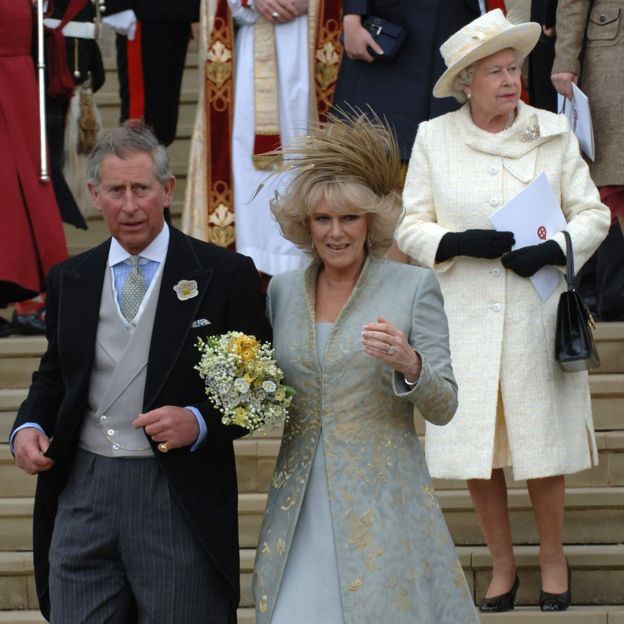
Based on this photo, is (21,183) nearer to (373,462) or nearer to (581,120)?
(581,120)

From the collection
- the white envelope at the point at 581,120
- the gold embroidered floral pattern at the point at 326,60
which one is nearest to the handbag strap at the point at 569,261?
the white envelope at the point at 581,120

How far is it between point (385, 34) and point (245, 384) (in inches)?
115

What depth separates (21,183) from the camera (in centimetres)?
732

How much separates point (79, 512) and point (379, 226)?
1.03 meters

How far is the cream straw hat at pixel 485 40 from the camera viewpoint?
5434 mm

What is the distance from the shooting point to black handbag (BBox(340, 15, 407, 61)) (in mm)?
6703

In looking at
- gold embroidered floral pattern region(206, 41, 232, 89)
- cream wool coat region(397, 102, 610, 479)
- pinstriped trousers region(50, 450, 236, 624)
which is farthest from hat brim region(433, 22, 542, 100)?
gold embroidered floral pattern region(206, 41, 232, 89)

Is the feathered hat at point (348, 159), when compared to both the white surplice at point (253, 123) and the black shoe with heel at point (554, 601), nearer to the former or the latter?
the black shoe with heel at point (554, 601)

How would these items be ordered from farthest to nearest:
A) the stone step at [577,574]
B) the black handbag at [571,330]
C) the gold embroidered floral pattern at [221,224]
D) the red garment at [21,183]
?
the gold embroidered floral pattern at [221,224] < the red garment at [21,183] < the stone step at [577,574] < the black handbag at [571,330]

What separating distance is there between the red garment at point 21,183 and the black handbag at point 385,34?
1.60 metres

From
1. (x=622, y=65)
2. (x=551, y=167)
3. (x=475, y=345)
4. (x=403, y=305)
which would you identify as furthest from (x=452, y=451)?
(x=622, y=65)

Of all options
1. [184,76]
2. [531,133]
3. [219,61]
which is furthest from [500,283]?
[184,76]

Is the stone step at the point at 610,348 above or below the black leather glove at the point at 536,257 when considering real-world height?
below

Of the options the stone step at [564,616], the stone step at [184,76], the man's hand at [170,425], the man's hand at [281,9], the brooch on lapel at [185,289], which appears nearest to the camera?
the man's hand at [170,425]
